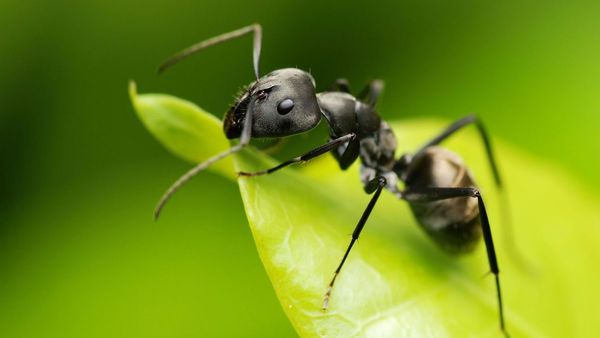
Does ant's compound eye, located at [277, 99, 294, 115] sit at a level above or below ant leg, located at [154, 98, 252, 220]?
above

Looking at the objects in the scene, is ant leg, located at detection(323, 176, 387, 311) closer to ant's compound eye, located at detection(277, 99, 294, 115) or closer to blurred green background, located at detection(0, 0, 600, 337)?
ant's compound eye, located at detection(277, 99, 294, 115)

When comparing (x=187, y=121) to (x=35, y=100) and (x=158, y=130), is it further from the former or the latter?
(x=35, y=100)

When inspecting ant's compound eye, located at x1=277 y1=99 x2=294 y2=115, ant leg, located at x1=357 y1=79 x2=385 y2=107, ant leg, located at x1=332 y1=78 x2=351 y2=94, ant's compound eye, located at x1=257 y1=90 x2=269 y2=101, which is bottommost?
ant leg, located at x1=357 y1=79 x2=385 y2=107

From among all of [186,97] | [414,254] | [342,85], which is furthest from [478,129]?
[186,97]

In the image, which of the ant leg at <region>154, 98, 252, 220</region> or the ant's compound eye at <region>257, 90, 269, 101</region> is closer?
the ant leg at <region>154, 98, 252, 220</region>

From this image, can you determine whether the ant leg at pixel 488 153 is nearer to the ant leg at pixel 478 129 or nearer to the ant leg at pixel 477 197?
the ant leg at pixel 478 129

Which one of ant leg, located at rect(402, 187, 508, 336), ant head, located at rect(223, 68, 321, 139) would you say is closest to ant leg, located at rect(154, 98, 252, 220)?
ant head, located at rect(223, 68, 321, 139)

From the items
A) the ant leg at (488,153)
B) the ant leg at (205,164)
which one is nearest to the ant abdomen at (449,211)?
the ant leg at (488,153)
